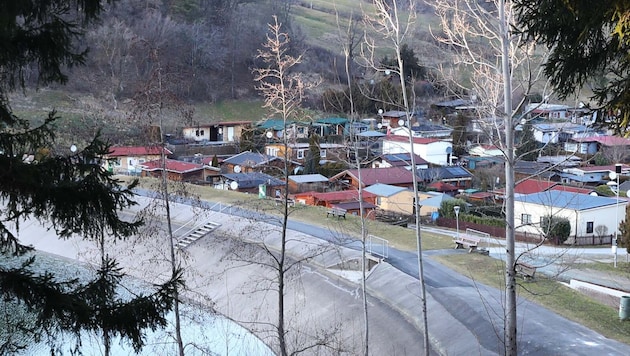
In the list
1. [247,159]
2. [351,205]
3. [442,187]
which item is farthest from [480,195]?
[247,159]

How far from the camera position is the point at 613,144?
39.9m

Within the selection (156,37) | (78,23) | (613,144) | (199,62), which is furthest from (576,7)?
(199,62)

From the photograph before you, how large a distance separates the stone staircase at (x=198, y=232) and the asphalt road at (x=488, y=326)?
26.5 ft

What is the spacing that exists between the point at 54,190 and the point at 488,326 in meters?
9.85

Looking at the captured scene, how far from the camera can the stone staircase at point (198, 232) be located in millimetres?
22202

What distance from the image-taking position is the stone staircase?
22.2m

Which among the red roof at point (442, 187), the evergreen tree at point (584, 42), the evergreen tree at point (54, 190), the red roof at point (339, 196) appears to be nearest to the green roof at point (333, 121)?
the red roof at point (442, 187)

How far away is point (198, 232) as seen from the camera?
22.8 metres

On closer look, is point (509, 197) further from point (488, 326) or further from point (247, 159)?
point (247, 159)

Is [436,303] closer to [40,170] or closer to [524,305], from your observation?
[524,305]

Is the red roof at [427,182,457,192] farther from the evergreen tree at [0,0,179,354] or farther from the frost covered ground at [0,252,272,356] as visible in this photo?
the evergreen tree at [0,0,179,354]

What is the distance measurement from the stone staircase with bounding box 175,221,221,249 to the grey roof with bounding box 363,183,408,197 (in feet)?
29.7

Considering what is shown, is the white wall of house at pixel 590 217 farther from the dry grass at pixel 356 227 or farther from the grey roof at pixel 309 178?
the grey roof at pixel 309 178

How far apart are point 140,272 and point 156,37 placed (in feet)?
122
